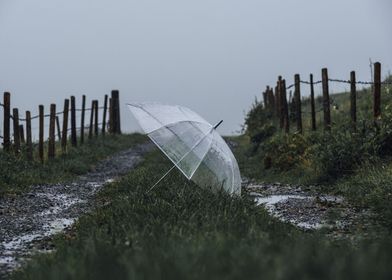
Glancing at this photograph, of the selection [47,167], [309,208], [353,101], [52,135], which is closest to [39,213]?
[309,208]

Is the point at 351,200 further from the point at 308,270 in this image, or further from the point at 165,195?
the point at 308,270

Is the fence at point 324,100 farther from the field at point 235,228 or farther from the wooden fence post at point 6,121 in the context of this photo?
the wooden fence post at point 6,121

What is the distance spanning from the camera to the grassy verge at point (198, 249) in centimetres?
319

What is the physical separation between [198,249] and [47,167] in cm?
1078

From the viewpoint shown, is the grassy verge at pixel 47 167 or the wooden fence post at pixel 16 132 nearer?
the grassy verge at pixel 47 167

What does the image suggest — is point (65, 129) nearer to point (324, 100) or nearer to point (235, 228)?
point (324, 100)

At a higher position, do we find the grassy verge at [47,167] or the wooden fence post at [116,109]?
the wooden fence post at [116,109]

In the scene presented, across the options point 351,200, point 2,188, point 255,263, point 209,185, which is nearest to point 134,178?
point 2,188

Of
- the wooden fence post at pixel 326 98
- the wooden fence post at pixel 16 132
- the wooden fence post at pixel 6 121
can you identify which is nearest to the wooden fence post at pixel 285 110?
the wooden fence post at pixel 326 98

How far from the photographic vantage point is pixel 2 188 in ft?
35.4

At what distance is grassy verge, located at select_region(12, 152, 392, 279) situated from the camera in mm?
3186

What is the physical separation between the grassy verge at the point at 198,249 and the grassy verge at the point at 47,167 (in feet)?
14.3

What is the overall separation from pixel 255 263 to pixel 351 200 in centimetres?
658

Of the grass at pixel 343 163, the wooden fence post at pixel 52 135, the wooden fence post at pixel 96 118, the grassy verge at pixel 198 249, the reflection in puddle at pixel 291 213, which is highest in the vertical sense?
the wooden fence post at pixel 96 118
